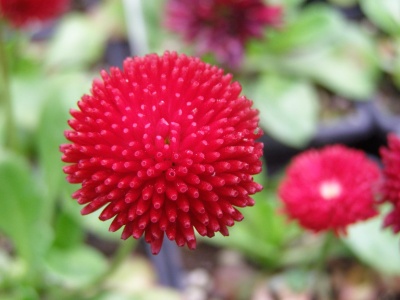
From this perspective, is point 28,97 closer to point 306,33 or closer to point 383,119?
point 306,33

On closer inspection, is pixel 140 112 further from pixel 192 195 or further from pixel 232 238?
pixel 232 238

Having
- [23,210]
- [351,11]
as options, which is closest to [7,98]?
[23,210]

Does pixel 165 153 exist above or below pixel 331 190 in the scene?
above

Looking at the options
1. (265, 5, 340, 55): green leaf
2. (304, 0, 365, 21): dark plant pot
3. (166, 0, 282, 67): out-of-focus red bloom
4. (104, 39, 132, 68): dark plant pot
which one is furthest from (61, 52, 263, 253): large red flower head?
(304, 0, 365, 21): dark plant pot

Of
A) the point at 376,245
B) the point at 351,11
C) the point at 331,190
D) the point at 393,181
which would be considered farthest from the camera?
the point at 351,11

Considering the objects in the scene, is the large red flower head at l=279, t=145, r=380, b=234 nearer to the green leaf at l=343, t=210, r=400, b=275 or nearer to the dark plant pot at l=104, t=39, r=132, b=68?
the green leaf at l=343, t=210, r=400, b=275

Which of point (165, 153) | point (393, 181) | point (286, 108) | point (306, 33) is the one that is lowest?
point (286, 108)

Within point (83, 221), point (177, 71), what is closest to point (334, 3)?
point (83, 221)
